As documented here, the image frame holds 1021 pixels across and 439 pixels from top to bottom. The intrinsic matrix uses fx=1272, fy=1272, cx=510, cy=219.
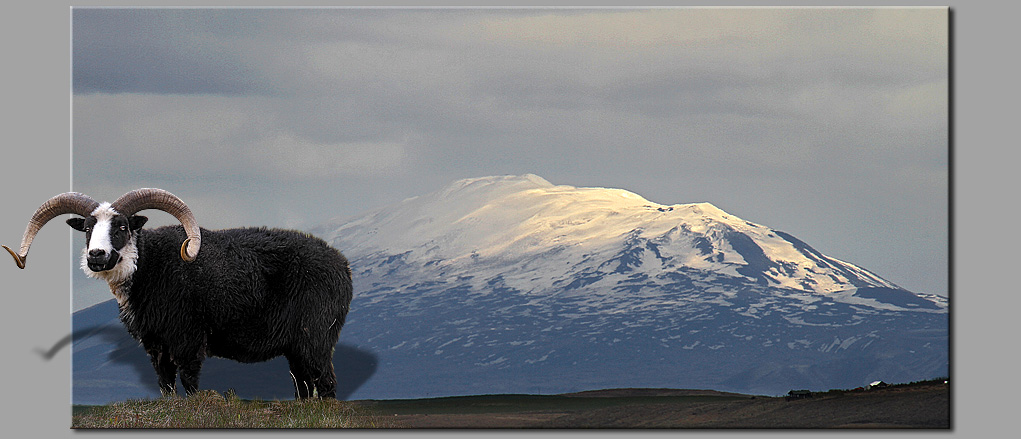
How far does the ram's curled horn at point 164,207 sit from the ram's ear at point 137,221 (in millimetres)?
67

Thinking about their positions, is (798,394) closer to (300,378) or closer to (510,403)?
(510,403)

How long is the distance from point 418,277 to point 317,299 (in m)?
2.80

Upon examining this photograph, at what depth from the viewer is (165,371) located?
38.8 ft

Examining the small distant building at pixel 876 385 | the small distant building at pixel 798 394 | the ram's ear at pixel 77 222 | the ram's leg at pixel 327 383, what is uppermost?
the ram's ear at pixel 77 222

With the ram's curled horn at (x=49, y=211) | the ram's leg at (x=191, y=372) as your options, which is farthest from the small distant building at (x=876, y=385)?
the ram's curled horn at (x=49, y=211)

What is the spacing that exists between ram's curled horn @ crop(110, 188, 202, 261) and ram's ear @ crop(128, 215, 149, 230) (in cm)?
7

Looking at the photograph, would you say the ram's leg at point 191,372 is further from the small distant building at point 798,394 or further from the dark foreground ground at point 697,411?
the small distant building at point 798,394

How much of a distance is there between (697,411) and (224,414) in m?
4.71

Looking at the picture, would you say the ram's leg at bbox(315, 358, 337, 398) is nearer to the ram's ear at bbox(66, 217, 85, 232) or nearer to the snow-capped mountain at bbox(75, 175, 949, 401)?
the snow-capped mountain at bbox(75, 175, 949, 401)

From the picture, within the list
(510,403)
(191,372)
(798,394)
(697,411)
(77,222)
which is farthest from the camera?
(510,403)

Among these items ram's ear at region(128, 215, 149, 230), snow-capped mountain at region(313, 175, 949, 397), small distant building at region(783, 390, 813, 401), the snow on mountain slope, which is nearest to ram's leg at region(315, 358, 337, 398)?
snow-capped mountain at region(313, 175, 949, 397)

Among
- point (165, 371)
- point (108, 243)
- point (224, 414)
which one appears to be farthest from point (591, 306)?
point (108, 243)

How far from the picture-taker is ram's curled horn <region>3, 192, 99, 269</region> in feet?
38.1

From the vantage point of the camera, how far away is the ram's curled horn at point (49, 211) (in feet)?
38.1
